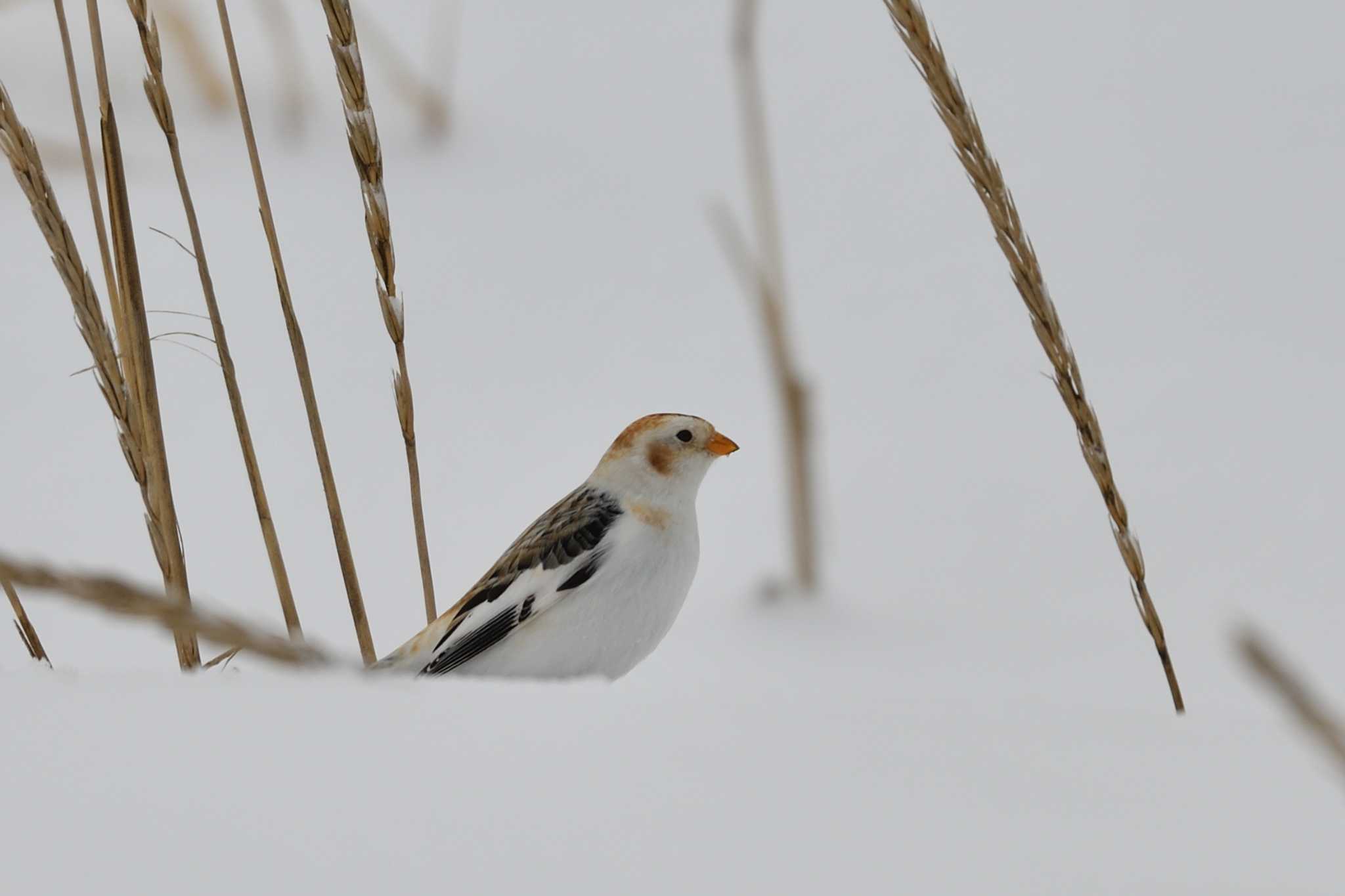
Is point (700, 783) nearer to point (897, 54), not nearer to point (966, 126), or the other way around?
point (966, 126)

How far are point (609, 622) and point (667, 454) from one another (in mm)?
294

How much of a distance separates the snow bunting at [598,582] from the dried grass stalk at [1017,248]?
26.7 inches

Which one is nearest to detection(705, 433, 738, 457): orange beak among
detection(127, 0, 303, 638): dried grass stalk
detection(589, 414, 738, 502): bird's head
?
detection(589, 414, 738, 502): bird's head

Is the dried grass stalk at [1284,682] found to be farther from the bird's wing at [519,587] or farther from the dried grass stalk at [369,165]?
the bird's wing at [519,587]

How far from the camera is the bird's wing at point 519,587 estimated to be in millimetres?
2006

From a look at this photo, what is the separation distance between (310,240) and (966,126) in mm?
3981

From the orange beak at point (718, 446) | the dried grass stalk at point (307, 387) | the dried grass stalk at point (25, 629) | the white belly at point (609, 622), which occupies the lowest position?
the white belly at point (609, 622)

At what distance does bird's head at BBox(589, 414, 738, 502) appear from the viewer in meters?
2.18

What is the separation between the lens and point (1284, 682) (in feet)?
1.57

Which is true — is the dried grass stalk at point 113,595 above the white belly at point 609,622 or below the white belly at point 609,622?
above

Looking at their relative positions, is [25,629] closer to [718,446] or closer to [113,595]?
[718,446]

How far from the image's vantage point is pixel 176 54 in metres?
5.37

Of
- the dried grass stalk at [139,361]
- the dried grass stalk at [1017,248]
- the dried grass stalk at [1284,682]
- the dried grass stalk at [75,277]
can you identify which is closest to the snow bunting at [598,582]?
the dried grass stalk at [139,361]

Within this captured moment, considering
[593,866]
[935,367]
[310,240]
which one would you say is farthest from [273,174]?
[593,866]
